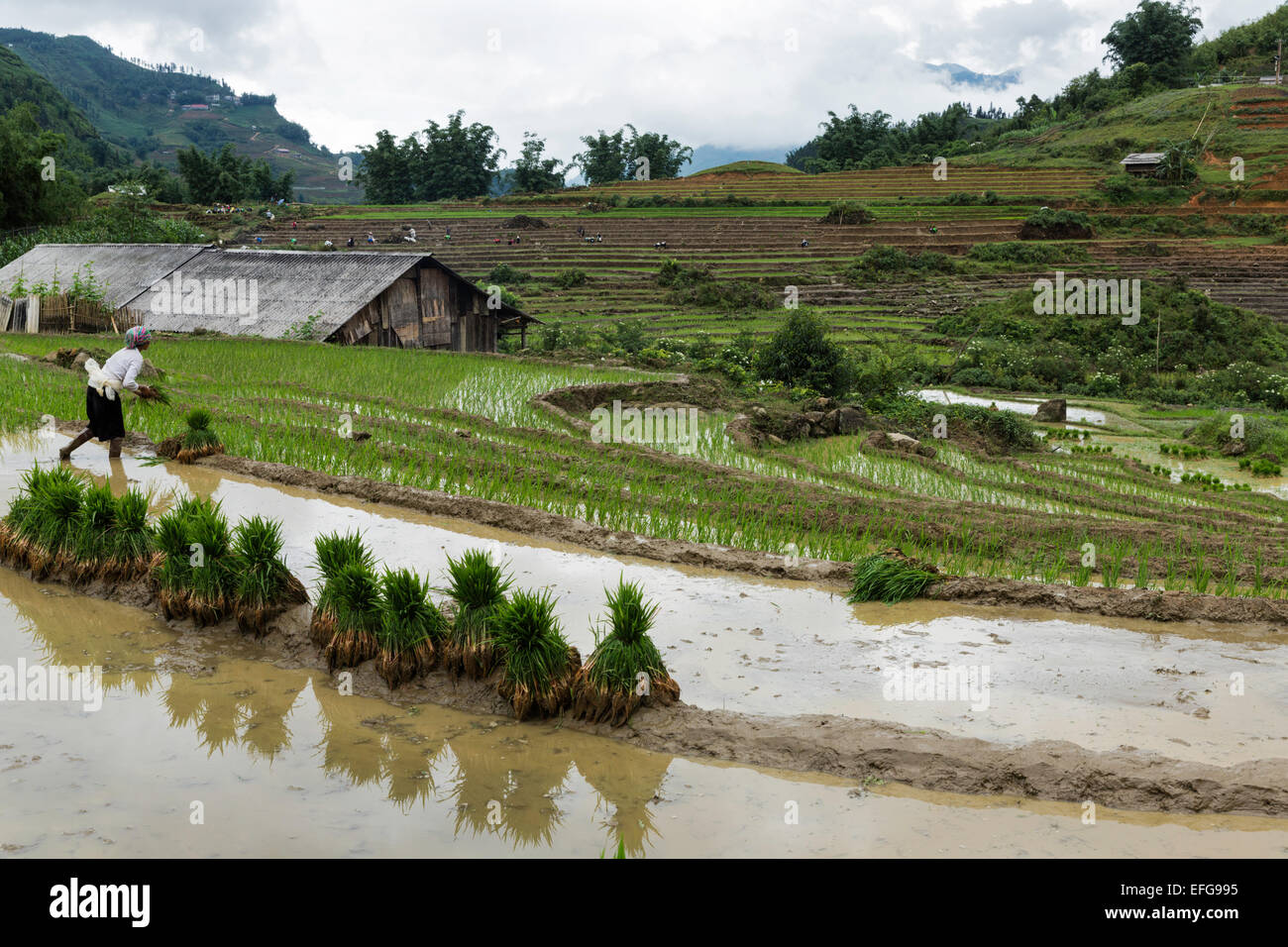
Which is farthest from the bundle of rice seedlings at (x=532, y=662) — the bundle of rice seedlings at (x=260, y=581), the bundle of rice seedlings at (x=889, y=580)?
the bundle of rice seedlings at (x=889, y=580)

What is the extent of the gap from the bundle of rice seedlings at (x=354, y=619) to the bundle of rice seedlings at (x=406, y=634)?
0.11 metres

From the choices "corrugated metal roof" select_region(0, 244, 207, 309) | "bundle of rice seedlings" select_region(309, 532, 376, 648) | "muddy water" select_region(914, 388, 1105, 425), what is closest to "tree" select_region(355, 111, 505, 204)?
"corrugated metal roof" select_region(0, 244, 207, 309)

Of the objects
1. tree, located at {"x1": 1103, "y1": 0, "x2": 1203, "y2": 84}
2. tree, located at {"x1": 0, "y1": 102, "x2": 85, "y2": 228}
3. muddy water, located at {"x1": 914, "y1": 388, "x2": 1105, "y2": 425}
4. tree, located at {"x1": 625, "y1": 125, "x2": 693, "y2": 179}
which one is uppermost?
tree, located at {"x1": 1103, "y1": 0, "x2": 1203, "y2": 84}

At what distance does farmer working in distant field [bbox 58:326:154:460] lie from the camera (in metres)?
9.93

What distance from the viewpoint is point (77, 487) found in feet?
23.5

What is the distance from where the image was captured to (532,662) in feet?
16.3

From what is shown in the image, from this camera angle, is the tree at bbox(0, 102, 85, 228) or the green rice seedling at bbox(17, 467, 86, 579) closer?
the green rice seedling at bbox(17, 467, 86, 579)

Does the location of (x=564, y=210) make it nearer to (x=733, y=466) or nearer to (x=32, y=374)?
(x=32, y=374)

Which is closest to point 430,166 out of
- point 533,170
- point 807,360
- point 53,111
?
point 533,170

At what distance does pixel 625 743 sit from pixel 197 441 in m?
7.66

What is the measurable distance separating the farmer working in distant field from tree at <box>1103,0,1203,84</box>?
7408 centimetres

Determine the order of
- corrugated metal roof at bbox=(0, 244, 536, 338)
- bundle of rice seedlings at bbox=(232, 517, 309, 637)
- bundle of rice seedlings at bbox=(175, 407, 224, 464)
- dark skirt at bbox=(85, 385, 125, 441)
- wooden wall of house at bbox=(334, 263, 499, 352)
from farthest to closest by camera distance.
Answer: corrugated metal roof at bbox=(0, 244, 536, 338), wooden wall of house at bbox=(334, 263, 499, 352), bundle of rice seedlings at bbox=(175, 407, 224, 464), dark skirt at bbox=(85, 385, 125, 441), bundle of rice seedlings at bbox=(232, 517, 309, 637)

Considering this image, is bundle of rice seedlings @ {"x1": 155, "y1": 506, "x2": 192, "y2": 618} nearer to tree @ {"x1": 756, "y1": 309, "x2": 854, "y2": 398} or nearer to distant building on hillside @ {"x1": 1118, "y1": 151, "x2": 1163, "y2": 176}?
tree @ {"x1": 756, "y1": 309, "x2": 854, "y2": 398}

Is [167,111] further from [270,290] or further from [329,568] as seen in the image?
[329,568]
